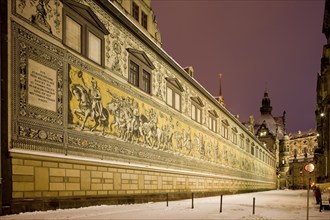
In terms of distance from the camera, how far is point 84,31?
13383 mm

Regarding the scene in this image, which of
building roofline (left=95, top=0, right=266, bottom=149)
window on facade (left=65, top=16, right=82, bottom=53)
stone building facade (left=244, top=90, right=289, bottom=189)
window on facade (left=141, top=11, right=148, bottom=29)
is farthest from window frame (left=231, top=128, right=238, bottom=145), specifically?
stone building facade (left=244, top=90, right=289, bottom=189)

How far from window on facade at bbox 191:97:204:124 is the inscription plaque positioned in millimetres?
15288

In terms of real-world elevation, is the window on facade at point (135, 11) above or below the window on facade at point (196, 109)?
above

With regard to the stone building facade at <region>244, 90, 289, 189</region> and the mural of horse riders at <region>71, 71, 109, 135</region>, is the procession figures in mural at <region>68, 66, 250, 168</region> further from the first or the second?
the stone building facade at <region>244, 90, 289, 189</region>

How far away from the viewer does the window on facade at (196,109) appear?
25.7 metres

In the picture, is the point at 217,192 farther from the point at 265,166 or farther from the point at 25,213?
the point at 265,166

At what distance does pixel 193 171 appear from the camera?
24672mm

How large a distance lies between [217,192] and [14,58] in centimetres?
2444

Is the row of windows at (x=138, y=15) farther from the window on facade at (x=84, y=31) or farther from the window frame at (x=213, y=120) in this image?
the window frame at (x=213, y=120)

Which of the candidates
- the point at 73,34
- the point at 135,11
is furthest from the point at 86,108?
the point at 135,11

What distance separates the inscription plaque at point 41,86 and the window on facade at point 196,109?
1529cm

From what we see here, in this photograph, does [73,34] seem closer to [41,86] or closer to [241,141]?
[41,86]

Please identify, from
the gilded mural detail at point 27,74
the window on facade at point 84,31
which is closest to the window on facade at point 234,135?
the window on facade at point 84,31

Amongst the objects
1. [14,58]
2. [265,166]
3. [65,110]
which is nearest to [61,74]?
[65,110]
